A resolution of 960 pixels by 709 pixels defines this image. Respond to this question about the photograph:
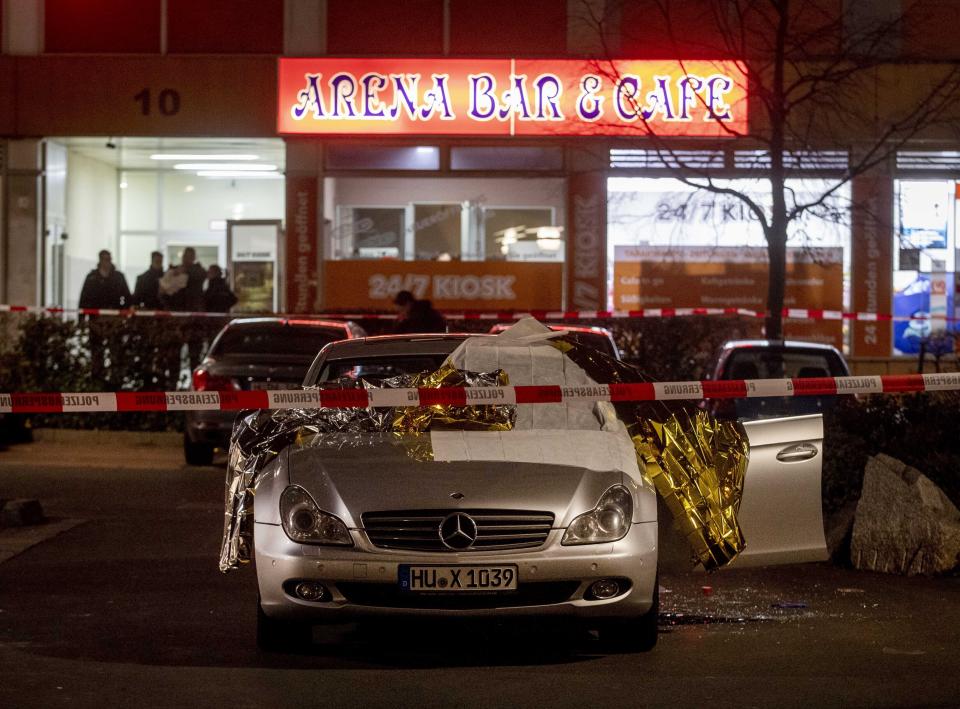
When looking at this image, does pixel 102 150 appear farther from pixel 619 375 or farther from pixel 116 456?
pixel 619 375

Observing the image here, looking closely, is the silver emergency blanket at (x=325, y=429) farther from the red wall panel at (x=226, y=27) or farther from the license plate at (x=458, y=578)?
the red wall panel at (x=226, y=27)

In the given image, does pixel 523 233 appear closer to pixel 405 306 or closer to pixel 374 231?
pixel 374 231

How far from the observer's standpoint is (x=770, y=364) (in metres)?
14.6

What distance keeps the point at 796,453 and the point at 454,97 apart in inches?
658

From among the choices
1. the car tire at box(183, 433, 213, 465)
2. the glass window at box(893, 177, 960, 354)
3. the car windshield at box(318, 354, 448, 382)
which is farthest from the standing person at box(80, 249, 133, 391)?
the car windshield at box(318, 354, 448, 382)

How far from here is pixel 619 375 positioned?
861 cm

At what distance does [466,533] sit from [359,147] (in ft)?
58.7

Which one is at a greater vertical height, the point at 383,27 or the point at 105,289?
the point at 383,27

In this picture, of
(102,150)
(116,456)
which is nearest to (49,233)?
(102,150)

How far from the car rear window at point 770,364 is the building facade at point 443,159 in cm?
906

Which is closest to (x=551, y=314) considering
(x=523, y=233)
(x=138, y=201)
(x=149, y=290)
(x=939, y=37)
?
(x=523, y=233)

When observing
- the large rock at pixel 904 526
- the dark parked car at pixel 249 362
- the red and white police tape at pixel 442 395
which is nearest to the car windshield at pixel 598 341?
the dark parked car at pixel 249 362

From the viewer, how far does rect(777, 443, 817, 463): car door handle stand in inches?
303

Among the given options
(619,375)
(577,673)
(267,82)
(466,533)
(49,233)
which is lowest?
(577,673)
